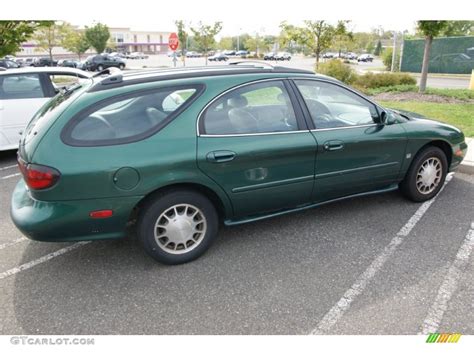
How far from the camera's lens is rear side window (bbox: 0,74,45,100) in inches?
232

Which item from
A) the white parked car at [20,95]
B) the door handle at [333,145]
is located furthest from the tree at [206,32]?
the door handle at [333,145]

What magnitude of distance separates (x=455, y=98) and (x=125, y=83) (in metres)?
10.9

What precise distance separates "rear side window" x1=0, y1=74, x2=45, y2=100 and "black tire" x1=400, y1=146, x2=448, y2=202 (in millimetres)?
5746

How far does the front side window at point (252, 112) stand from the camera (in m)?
3.05

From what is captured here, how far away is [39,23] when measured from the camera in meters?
10.7

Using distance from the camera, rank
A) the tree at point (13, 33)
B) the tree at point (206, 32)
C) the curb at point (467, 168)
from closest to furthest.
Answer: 1. the curb at point (467, 168)
2. the tree at point (13, 33)
3. the tree at point (206, 32)

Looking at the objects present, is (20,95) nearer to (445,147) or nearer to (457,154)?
(445,147)

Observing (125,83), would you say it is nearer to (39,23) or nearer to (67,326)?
(67,326)

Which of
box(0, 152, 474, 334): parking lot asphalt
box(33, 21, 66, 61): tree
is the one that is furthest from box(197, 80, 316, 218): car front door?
box(33, 21, 66, 61): tree

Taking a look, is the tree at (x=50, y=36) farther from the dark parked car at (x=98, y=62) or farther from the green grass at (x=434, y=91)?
the green grass at (x=434, y=91)

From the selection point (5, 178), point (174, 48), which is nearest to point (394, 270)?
point (5, 178)

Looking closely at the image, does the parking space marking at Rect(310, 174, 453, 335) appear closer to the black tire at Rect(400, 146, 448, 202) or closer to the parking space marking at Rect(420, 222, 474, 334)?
the black tire at Rect(400, 146, 448, 202)
